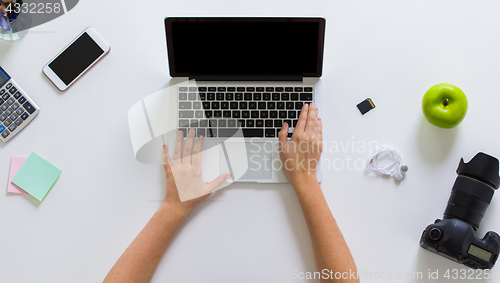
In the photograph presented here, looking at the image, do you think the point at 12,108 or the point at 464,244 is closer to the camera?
the point at 464,244

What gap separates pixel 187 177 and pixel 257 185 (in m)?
0.19

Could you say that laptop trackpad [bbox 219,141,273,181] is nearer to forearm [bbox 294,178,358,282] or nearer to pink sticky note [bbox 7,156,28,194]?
forearm [bbox 294,178,358,282]

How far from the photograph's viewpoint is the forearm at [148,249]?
0.81m

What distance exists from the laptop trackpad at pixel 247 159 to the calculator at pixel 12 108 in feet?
1.83

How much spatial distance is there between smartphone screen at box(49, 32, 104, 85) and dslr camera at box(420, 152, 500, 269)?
1.02 m

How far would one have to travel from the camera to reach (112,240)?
34.4 inches

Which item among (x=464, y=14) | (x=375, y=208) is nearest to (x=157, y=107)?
(x=375, y=208)

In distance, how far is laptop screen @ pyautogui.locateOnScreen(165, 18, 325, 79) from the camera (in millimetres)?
812

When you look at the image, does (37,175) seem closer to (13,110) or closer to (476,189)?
(13,110)

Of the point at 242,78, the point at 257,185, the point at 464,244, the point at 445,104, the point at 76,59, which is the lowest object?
the point at 464,244

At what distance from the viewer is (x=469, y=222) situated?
80 cm

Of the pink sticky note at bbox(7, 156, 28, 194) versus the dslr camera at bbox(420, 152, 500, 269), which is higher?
the pink sticky note at bbox(7, 156, 28, 194)

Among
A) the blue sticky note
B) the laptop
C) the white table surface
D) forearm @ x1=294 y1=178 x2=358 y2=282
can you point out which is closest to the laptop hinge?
the laptop

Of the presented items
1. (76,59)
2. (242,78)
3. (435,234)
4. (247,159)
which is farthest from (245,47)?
(435,234)
